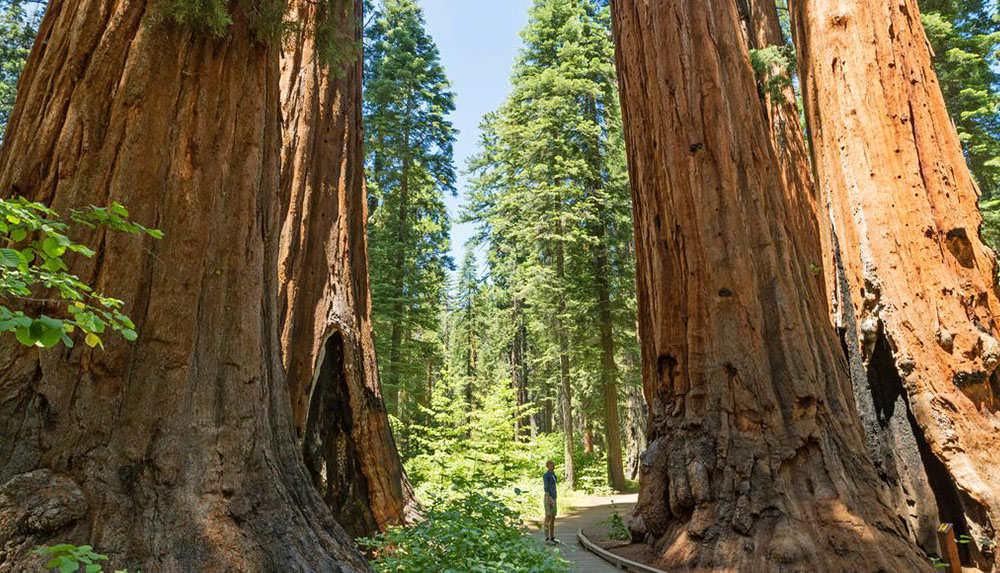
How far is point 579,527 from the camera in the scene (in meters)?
12.1

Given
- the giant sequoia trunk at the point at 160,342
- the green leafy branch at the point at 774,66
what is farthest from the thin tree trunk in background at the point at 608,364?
the giant sequoia trunk at the point at 160,342

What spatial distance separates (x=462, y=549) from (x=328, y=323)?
3.95 metres

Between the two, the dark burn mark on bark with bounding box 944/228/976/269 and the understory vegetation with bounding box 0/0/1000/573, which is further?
the dark burn mark on bark with bounding box 944/228/976/269

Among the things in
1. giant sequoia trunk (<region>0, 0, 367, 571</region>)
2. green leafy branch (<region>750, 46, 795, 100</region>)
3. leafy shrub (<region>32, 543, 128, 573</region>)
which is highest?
green leafy branch (<region>750, 46, 795, 100</region>)


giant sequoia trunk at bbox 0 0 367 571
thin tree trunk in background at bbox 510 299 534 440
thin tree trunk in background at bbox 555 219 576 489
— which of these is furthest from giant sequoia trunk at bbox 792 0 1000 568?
thin tree trunk in background at bbox 510 299 534 440

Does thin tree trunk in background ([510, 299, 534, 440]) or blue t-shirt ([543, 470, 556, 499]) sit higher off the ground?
thin tree trunk in background ([510, 299, 534, 440])

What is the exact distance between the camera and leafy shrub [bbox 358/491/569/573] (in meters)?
4.65

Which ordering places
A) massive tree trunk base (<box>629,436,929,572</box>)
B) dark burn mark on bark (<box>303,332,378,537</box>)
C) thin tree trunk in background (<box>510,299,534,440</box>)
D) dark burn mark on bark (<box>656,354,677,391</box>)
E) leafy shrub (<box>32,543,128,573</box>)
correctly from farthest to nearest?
thin tree trunk in background (<box>510,299,534,440</box>)
dark burn mark on bark (<box>303,332,378,537</box>)
dark burn mark on bark (<box>656,354,677,391</box>)
massive tree trunk base (<box>629,436,929,572</box>)
leafy shrub (<box>32,543,128,573</box>)

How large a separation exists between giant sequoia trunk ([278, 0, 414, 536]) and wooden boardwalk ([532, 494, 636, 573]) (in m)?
2.45

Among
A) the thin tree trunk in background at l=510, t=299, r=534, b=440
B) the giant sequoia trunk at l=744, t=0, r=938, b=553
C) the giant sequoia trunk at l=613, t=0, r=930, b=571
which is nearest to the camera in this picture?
the giant sequoia trunk at l=613, t=0, r=930, b=571

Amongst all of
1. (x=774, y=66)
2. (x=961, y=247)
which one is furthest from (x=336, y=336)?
(x=774, y=66)

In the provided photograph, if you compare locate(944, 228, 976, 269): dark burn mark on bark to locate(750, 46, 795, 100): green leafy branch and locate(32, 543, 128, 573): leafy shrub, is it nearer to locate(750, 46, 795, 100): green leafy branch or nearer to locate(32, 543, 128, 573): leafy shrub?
locate(750, 46, 795, 100): green leafy branch

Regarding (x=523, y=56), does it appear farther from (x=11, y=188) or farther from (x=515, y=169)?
(x=11, y=188)

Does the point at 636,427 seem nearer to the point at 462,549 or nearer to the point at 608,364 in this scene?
the point at 608,364
